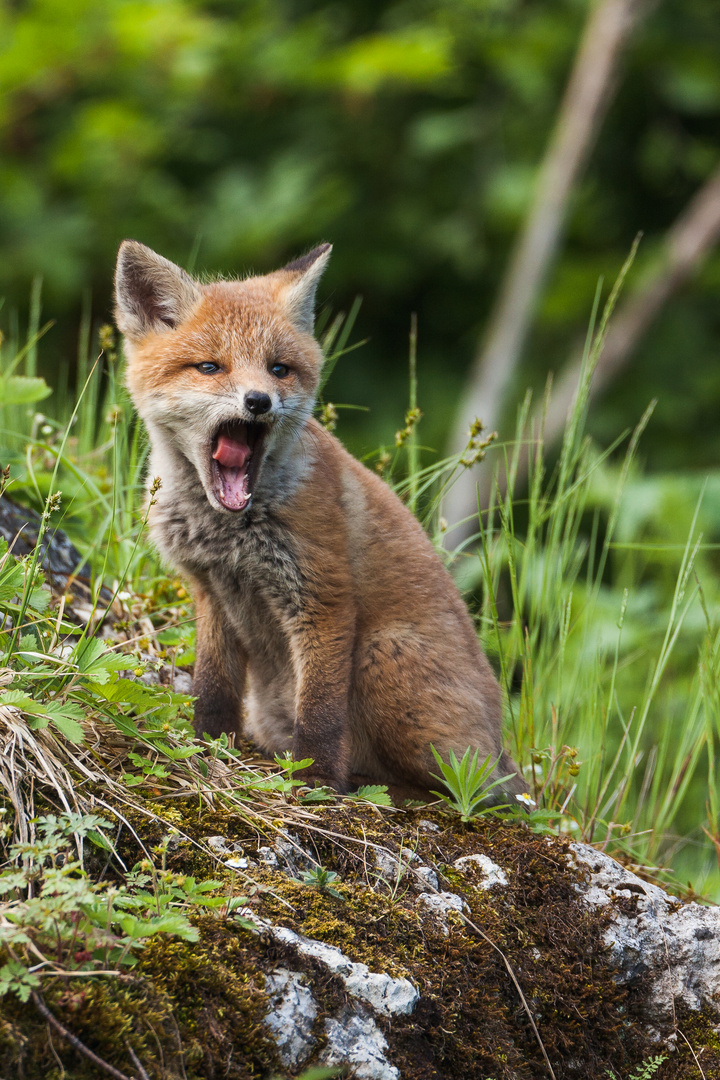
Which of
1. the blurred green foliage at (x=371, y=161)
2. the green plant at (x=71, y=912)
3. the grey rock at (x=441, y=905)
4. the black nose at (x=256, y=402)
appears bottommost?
the grey rock at (x=441, y=905)

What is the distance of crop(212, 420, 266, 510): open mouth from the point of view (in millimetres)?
3559

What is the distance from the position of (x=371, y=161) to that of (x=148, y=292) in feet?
31.3

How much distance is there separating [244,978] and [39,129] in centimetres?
1037

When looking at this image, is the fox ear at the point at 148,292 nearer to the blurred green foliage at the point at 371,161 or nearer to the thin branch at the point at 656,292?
the blurred green foliage at the point at 371,161

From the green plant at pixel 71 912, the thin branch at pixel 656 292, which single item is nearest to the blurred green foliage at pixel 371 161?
the thin branch at pixel 656 292

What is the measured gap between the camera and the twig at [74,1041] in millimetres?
1979

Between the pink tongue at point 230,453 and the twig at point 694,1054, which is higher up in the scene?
the pink tongue at point 230,453

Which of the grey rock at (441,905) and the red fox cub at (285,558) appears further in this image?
the red fox cub at (285,558)

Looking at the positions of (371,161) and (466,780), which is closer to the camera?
(466,780)

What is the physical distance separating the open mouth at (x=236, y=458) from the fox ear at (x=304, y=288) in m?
0.54

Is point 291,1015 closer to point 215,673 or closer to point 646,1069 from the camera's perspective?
point 646,1069

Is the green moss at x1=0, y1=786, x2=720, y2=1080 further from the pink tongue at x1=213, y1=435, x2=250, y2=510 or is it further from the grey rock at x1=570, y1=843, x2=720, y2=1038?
the pink tongue at x1=213, y1=435, x2=250, y2=510

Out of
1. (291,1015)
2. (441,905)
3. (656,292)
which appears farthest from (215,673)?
(656,292)

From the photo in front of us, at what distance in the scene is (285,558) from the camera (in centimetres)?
357
